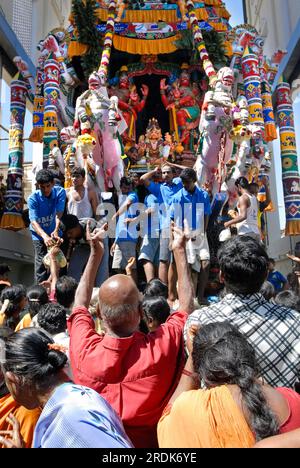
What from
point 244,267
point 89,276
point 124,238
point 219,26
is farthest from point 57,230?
point 219,26

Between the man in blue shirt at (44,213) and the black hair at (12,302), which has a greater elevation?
the man in blue shirt at (44,213)

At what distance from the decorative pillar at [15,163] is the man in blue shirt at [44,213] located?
5.51 metres

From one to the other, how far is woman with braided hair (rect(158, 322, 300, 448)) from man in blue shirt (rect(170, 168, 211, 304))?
11.1 ft

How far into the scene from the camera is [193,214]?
480 cm

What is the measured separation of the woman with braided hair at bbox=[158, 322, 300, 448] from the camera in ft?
3.78

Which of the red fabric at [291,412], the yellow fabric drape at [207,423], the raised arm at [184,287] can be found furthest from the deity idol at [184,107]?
the yellow fabric drape at [207,423]

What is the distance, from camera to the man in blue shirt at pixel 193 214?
4.75m

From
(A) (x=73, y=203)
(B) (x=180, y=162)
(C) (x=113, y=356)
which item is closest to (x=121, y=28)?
(B) (x=180, y=162)

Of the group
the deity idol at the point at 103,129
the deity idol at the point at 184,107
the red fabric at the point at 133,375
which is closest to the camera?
the red fabric at the point at 133,375

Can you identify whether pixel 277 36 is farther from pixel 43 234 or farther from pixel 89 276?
pixel 89 276

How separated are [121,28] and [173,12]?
1.38 m

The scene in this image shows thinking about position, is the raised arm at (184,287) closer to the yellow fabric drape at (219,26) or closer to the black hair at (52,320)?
the black hair at (52,320)

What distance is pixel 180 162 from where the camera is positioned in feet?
35.3

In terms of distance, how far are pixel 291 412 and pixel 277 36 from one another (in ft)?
52.6
